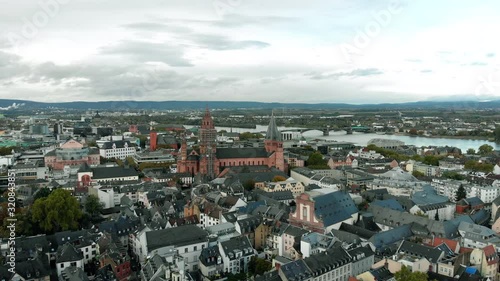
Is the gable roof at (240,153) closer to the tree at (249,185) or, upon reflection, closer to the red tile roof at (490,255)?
the tree at (249,185)

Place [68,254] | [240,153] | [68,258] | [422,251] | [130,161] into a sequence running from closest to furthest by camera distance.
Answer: [422,251], [68,258], [68,254], [240,153], [130,161]

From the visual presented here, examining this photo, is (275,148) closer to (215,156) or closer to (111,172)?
(215,156)

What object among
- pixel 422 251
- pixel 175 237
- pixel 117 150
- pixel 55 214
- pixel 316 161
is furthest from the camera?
pixel 117 150

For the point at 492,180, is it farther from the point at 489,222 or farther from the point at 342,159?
the point at 342,159

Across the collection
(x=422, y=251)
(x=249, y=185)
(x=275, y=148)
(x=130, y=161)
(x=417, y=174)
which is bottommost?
(x=417, y=174)

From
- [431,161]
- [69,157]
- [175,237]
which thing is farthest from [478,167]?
[69,157]

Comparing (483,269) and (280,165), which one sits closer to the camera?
(483,269)

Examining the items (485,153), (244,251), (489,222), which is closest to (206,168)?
(244,251)
